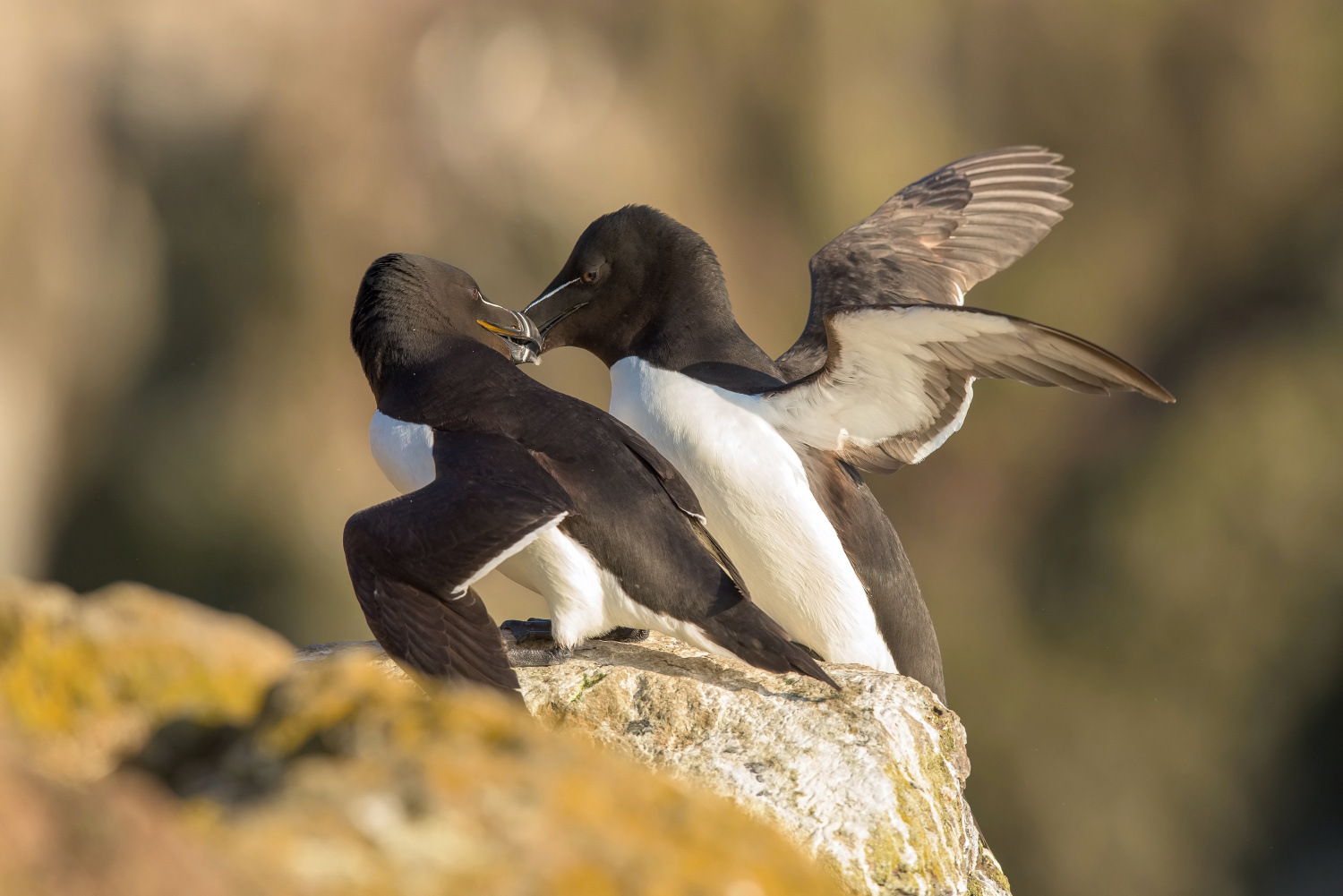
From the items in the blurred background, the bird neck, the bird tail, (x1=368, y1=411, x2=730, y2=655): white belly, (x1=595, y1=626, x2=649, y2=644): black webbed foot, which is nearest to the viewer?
the bird tail

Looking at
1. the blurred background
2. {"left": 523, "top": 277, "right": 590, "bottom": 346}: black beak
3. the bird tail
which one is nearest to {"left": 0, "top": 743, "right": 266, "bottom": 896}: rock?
the bird tail

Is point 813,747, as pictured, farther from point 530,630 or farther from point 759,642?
point 530,630

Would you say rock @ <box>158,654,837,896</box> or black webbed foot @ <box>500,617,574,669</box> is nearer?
rock @ <box>158,654,837,896</box>

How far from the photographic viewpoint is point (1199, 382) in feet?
51.6

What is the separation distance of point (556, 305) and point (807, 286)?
11.1 meters

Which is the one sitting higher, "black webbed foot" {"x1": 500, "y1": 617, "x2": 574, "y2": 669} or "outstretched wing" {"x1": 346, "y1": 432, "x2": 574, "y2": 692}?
"outstretched wing" {"x1": 346, "y1": 432, "x2": 574, "y2": 692}

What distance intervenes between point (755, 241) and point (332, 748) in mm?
15098

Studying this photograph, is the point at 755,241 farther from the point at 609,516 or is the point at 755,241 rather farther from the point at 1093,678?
the point at 609,516

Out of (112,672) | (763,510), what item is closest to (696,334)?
(763,510)

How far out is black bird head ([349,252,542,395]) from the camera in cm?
457

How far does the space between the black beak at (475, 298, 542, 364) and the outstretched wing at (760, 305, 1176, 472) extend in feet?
3.37

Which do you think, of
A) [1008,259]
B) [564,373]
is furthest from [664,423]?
[564,373]

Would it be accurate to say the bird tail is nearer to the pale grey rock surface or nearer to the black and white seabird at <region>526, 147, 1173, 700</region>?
the pale grey rock surface

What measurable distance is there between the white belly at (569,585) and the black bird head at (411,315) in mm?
469
